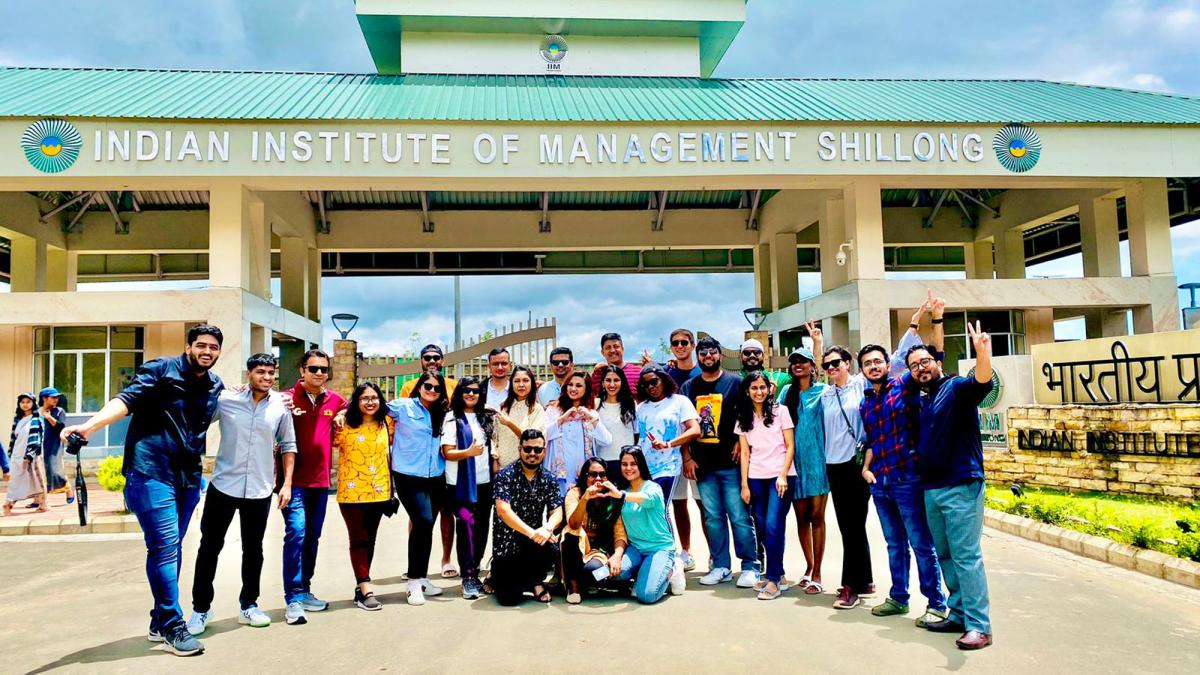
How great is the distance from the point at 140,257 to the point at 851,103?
19.4m

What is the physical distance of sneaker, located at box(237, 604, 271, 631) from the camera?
4.80 meters

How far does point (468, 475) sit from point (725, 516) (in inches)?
75.2

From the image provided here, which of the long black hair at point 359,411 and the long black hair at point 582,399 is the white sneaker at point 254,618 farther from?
the long black hair at point 582,399

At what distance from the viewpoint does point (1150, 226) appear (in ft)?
51.6

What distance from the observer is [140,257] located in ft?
73.6

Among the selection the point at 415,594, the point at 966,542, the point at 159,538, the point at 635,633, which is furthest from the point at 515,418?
the point at 966,542

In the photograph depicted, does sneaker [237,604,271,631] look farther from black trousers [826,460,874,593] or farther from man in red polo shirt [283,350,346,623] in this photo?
black trousers [826,460,874,593]

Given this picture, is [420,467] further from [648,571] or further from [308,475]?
[648,571]

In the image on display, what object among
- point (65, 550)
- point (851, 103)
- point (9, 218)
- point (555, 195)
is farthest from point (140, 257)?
point (851, 103)

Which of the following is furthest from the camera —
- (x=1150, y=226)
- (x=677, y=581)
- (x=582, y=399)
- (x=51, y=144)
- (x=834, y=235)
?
(x=834, y=235)

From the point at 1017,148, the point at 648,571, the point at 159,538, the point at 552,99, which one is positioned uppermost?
the point at 552,99

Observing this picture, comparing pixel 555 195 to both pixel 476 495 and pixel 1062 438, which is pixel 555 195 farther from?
pixel 476 495

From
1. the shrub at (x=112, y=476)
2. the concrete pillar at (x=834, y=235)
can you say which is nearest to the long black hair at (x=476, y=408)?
the shrub at (x=112, y=476)

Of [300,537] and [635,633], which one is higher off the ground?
[300,537]
